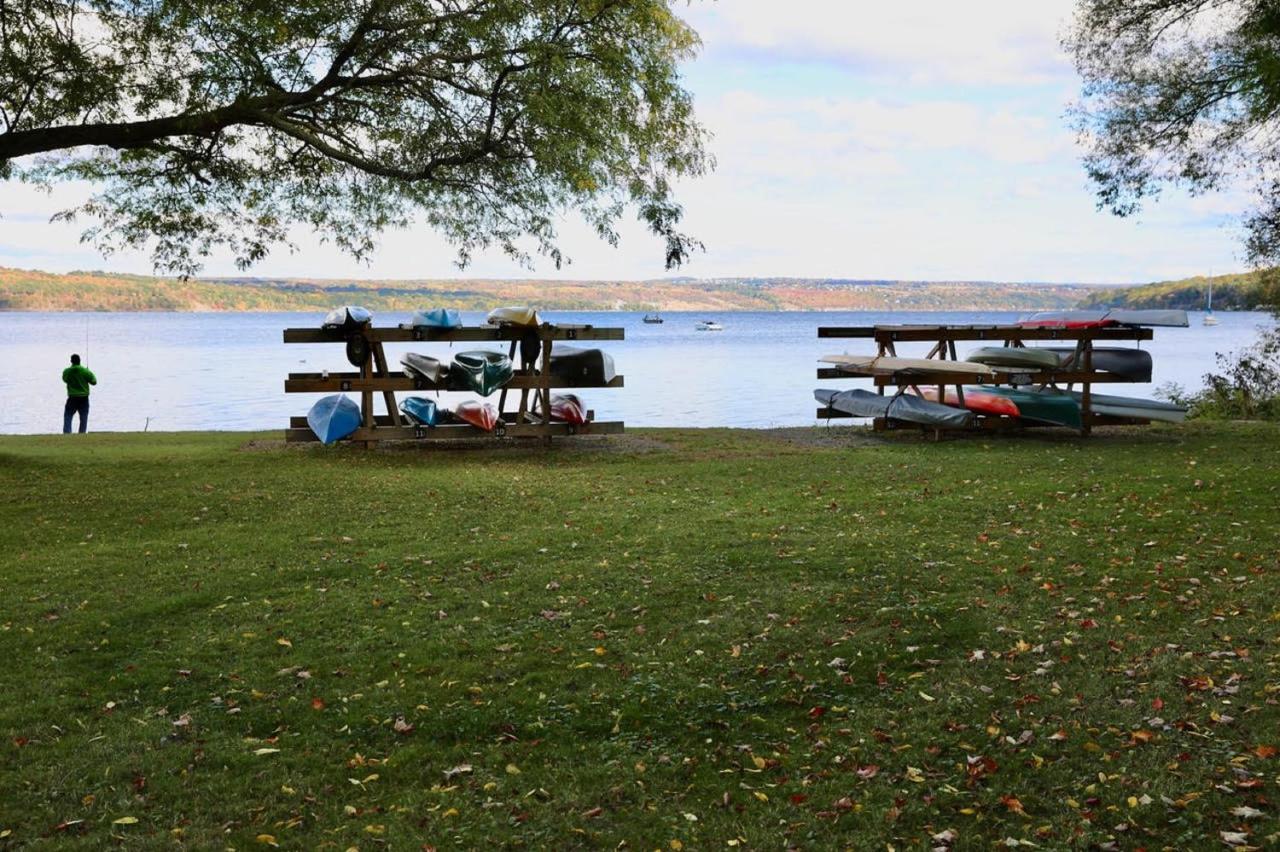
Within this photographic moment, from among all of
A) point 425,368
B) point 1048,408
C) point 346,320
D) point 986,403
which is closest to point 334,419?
point 346,320

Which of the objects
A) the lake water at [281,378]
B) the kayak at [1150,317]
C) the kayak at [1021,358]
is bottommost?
the lake water at [281,378]

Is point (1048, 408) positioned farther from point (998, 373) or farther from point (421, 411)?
point (421, 411)

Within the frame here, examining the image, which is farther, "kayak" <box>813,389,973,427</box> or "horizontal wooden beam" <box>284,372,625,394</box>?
"kayak" <box>813,389,973,427</box>

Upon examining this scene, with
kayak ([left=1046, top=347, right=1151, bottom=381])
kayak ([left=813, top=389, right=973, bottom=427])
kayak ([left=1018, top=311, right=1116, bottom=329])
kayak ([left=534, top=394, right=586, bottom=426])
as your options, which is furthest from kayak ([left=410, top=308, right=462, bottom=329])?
kayak ([left=1046, top=347, right=1151, bottom=381])

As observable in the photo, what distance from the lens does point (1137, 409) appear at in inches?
754

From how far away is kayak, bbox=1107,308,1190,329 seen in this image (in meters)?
20.0

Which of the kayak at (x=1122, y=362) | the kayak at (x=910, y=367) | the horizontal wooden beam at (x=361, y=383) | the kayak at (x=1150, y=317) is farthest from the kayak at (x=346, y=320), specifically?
the kayak at (x=1150, y=317)

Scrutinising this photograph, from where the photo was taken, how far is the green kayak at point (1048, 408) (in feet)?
59.8

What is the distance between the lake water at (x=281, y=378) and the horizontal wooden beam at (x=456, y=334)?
13345 millimetres

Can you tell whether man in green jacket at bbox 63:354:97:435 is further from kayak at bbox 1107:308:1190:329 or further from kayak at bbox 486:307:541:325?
kayak at bbox 1107:308:1190:329

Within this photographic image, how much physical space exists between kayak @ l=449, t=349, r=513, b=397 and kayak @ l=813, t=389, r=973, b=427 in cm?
617

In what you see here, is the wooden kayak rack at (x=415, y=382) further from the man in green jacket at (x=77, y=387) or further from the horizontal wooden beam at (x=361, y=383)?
the man in green jacket at (x=77, y=387)

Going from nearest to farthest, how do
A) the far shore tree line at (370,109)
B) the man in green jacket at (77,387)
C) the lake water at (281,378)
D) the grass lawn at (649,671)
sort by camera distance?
the grass lawn at (649,671) < the far shore tree line at (370,109) < the man in green jacket at (77,387) < the lake water at (281,378)

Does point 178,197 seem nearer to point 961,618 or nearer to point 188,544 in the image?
point 188,544
